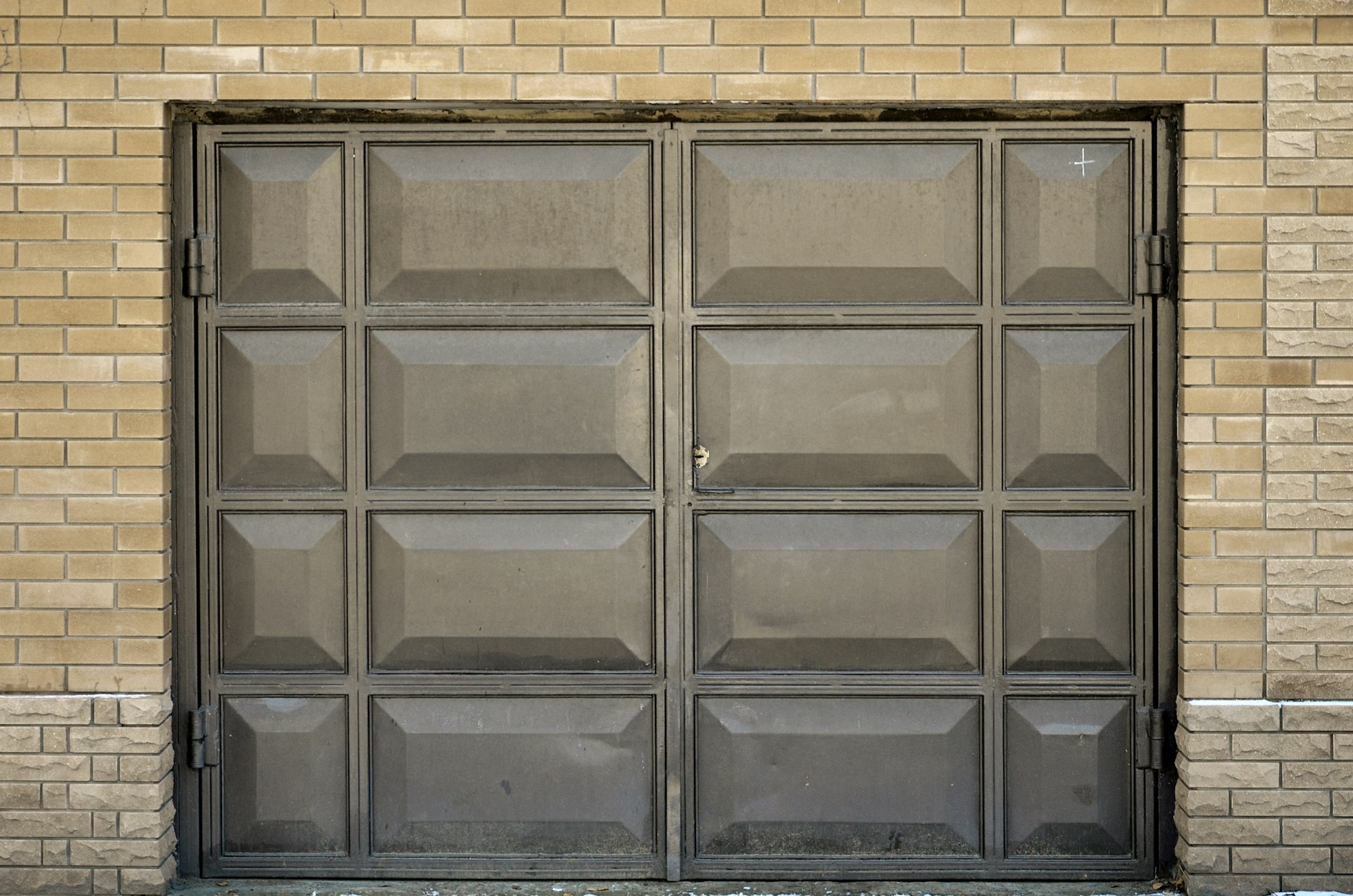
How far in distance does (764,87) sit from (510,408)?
1257 mm

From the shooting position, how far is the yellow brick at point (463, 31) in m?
3.48

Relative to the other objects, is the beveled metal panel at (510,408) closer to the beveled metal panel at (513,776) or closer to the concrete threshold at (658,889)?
the beveled metal panel at (513,776)

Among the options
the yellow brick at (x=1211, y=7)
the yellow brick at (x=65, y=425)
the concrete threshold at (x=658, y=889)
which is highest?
the yellow brick at (x=1211, y=7)

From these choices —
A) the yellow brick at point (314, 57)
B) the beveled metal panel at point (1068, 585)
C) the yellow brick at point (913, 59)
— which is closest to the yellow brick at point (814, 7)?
the yellow brick at point (913, 59)

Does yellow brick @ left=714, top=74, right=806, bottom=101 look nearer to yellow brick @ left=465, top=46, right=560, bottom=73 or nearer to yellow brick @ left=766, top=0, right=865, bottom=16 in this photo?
yellow brick @ left=766, top=0, right=865, bottom=16

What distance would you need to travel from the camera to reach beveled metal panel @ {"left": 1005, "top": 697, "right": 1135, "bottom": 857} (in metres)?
3.68

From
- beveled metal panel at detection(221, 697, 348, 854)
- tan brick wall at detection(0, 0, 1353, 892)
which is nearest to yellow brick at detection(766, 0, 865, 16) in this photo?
tan brick wall at detection(0, 0, 1353, 892)

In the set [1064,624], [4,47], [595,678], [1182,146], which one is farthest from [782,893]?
[4,47]

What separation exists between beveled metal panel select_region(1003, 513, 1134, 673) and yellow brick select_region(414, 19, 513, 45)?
2.17 m

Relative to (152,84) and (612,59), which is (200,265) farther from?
(612,59)

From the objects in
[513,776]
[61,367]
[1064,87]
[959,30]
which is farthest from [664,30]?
[513,776]

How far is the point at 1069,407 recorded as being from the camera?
363cm

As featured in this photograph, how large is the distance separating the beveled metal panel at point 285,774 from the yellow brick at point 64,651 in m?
0.40

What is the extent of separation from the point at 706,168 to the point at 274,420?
1573mm
